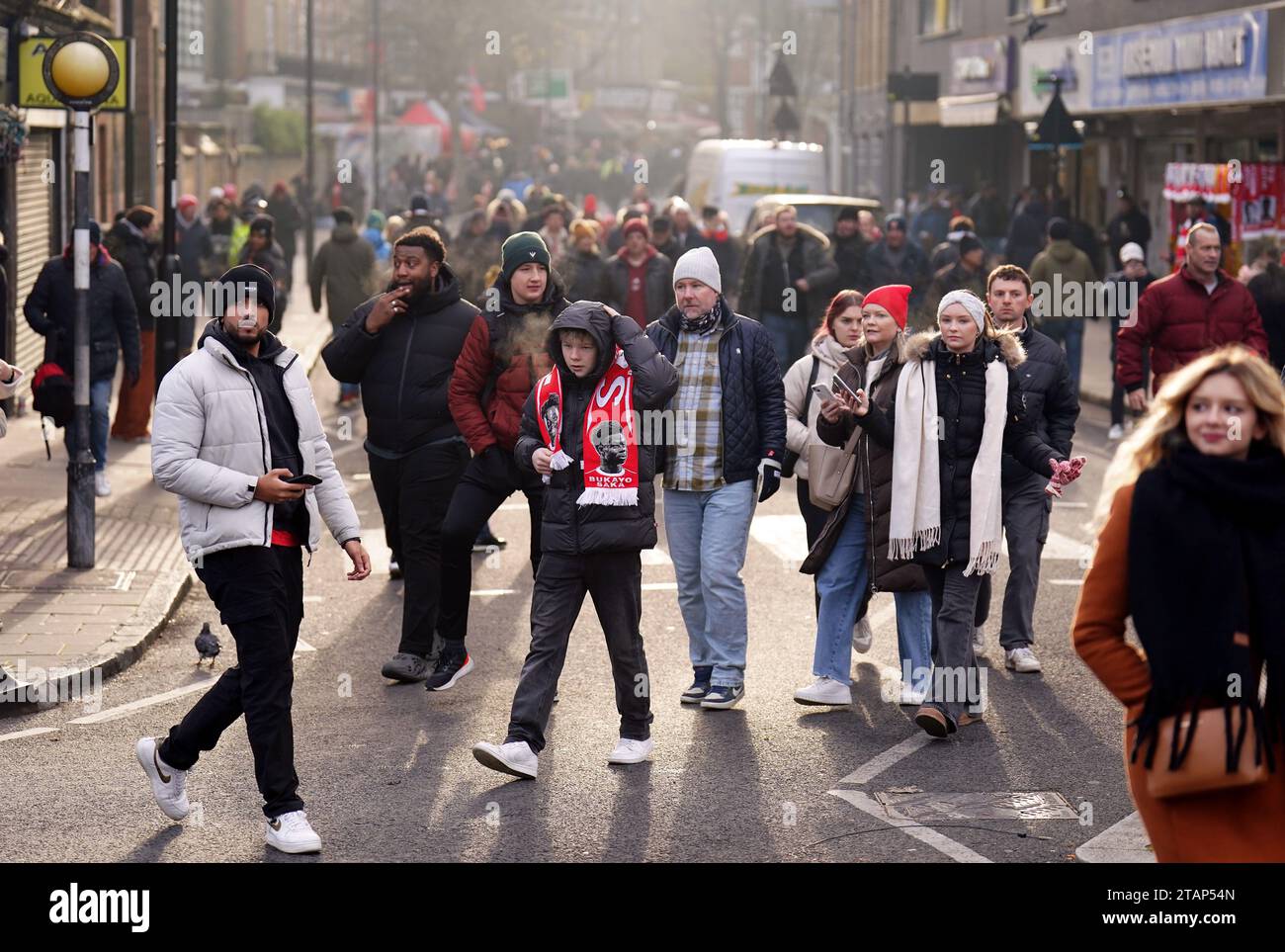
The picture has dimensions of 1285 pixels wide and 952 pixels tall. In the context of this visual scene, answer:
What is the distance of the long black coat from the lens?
12.8 metres

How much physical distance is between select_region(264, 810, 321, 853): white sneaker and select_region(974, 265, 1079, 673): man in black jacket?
3.45 meters

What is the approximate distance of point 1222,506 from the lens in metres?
4.24

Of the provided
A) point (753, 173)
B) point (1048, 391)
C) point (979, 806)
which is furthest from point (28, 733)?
point (753, 173)

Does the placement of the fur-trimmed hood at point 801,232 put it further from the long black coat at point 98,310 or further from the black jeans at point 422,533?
the black jeans at point 422,533

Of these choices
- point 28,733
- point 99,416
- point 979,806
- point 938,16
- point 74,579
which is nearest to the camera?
point 979,806

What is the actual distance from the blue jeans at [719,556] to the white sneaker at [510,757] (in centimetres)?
137

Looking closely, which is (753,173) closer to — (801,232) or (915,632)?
(801,232)

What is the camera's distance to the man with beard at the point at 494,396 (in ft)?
28.0

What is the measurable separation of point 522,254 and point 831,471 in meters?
1.56

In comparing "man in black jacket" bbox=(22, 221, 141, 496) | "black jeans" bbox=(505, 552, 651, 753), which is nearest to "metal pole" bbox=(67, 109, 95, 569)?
"man in black jacket" bbox=(22, 221, 141, 496)

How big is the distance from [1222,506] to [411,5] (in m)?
69.4

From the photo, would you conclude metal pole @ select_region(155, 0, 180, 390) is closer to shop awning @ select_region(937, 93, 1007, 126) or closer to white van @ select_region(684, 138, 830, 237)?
white van @ select_region(684, 138, 830, 237)

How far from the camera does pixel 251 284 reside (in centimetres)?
627
